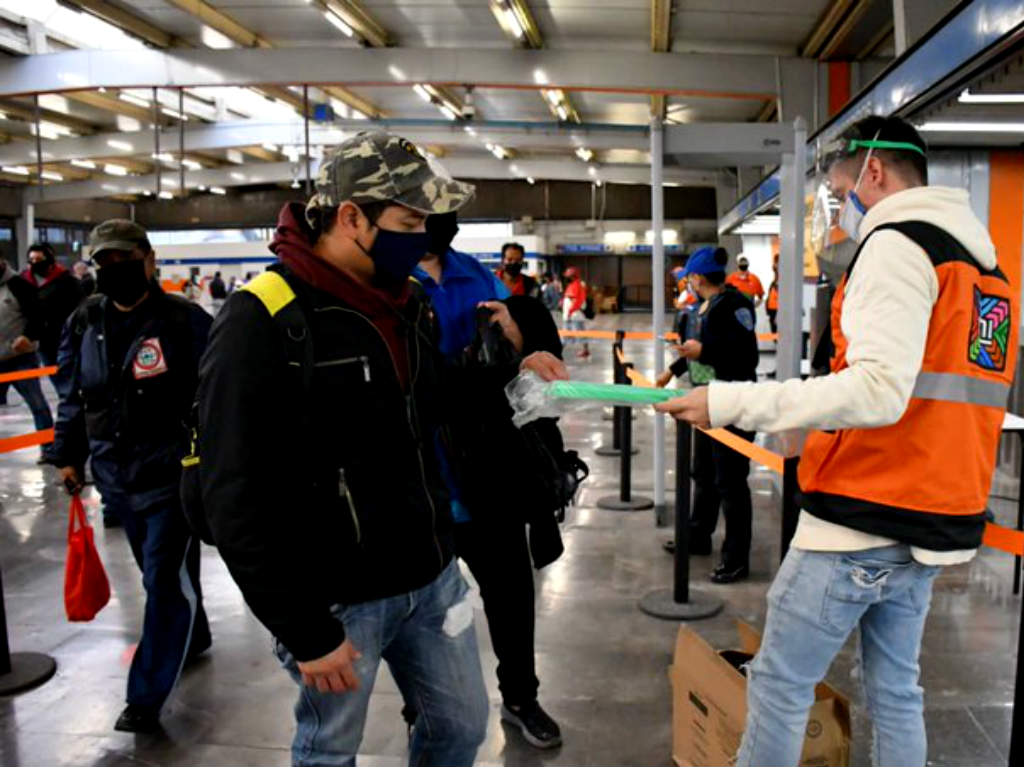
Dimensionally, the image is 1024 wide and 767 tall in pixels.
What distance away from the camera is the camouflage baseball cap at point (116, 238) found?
9.06 ft

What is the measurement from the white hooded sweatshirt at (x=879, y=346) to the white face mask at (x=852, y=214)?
19 cm

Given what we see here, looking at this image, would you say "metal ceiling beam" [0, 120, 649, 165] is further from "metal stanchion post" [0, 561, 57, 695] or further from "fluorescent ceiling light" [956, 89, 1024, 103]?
"metal stanchion post" [0, 561, 57, 695]

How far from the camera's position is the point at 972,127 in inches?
275

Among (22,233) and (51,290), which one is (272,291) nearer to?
(51,290)

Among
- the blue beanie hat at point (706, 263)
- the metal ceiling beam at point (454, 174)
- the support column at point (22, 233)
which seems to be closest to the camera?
the blue beanie hat at point (706, 263)

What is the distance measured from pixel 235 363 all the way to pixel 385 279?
0.38 meters

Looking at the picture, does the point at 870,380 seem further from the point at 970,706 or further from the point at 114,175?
the point at 114,175

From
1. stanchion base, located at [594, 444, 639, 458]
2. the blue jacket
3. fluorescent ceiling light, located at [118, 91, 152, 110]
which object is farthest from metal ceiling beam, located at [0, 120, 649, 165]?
the blue jacket

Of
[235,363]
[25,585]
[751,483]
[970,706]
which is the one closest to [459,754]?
[235,363]

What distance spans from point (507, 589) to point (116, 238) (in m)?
1.80

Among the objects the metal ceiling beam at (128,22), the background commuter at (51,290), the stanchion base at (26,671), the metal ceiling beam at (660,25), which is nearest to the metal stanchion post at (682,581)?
the stanchion base at (26,671)

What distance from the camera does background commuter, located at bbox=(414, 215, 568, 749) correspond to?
248cm

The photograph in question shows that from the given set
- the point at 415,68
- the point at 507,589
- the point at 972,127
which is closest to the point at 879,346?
the point at 507,589

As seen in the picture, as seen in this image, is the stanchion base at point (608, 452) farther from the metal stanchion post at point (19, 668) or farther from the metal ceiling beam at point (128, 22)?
the metal ceiling beam at point (128, 22)
